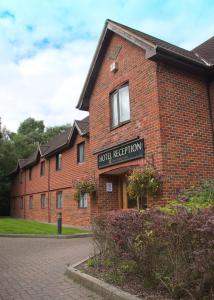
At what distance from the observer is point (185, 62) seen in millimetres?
10414

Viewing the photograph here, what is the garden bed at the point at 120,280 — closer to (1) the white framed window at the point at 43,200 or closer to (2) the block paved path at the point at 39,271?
(2) the block paved path at the point at 39,271

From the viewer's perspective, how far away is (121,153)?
37.0ft

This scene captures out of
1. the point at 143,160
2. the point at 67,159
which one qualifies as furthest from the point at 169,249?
the point at 67,159

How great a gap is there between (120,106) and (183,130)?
2968mm

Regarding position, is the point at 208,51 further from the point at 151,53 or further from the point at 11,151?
the point at 11,151

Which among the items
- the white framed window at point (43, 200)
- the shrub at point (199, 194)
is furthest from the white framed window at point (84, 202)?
the shrub at point (199, 194)

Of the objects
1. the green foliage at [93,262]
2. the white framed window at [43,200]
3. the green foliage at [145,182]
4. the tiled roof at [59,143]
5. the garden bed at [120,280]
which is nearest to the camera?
the garden bed at [120,280]

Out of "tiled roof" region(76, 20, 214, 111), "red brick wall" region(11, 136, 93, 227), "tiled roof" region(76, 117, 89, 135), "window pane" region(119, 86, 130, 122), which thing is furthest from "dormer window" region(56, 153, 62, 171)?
"window pane" region(119, 86, 130, 122)

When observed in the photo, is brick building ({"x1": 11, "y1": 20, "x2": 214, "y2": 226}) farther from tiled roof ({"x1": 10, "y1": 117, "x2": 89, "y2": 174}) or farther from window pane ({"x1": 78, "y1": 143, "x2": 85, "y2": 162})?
window pane ({"x1": 78, "y1": 143, "x2": 85, "y2": 162})

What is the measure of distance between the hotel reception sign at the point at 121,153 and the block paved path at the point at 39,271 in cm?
307

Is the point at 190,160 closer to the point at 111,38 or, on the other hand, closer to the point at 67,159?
the point at 111,38

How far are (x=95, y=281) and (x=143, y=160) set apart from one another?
514 centimetres

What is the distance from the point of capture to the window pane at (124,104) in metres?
11.7

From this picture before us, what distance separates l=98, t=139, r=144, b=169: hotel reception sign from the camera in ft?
34.4
